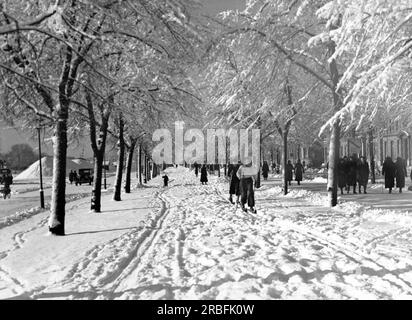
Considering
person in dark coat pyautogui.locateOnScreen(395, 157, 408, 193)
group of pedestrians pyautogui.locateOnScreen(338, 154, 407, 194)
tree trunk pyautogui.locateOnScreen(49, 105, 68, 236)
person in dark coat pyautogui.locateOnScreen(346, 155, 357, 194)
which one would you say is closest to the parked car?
group of pedestrians pyautogui.locateOnScreen(338, 154, 407, 194)

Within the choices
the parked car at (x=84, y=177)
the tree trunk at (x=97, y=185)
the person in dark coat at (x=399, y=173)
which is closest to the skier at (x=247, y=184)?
the tree trunk at (x=97, y=185)

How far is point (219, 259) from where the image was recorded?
294 inches

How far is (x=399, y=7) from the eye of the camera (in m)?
7.27

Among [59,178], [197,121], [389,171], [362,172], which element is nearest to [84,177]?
[197,121]

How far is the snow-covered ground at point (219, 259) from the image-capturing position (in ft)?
18.6

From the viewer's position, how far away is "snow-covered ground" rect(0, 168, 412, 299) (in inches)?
223

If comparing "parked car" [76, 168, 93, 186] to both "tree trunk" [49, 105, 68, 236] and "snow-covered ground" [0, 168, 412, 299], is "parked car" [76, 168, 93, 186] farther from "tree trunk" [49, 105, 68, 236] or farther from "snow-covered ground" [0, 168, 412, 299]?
"tree trunk" [49, 105, 68, 236]

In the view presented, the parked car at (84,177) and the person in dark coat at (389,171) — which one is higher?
the person in dark coat at (389,171)

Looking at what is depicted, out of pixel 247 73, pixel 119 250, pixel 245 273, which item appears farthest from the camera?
pixel 247 73

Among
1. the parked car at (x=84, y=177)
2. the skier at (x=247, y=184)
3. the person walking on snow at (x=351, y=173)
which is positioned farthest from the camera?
the parked car at (x=84, y=177)

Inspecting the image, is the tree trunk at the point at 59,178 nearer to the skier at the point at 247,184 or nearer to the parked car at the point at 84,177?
the skier at the point at 247,184
